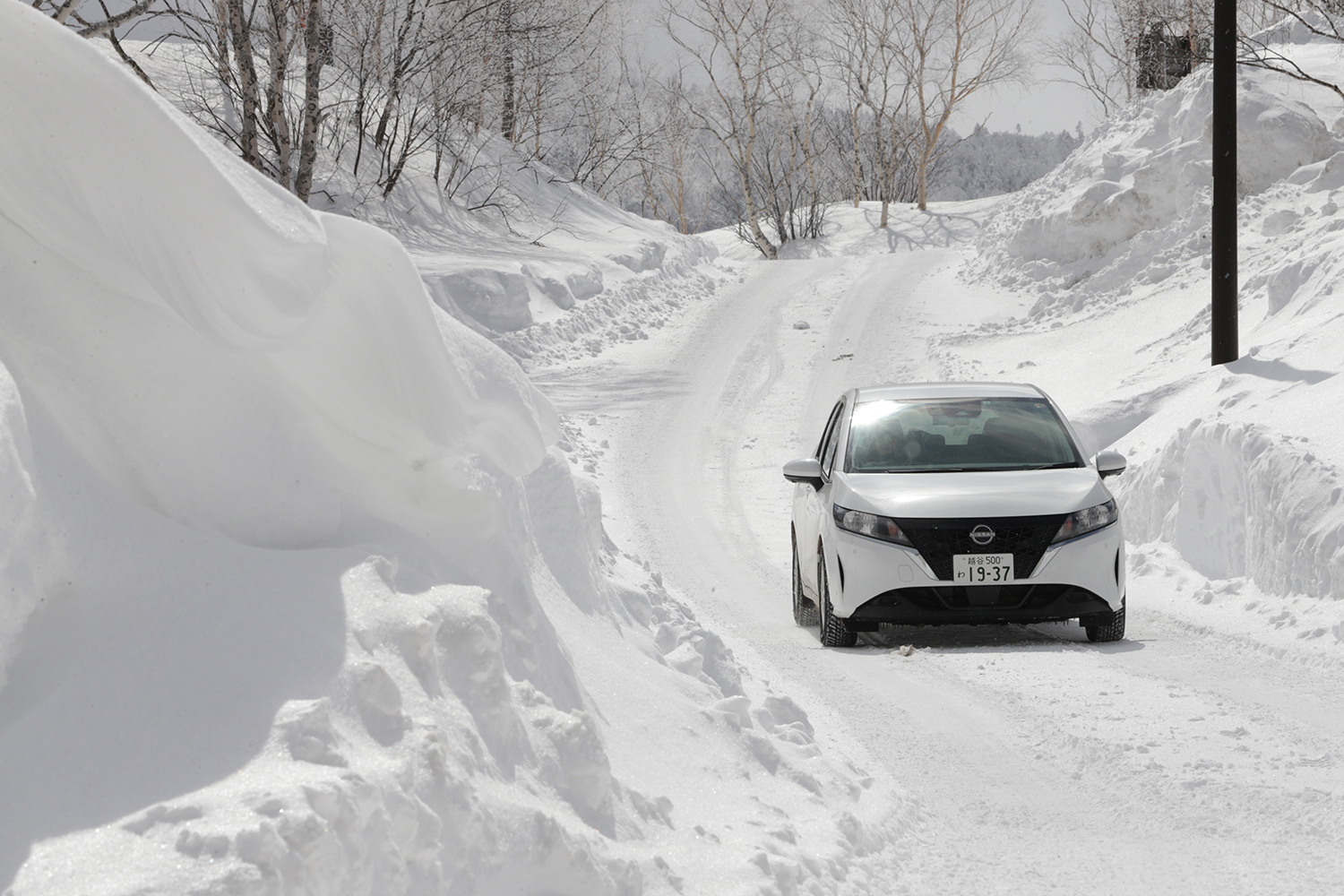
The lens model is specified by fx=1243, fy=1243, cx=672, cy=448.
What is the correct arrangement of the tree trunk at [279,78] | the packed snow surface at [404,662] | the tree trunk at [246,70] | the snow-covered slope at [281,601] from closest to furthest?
the snow-covered slope at [281,601] < the packed snow surface at [404,662] < the tree trunk at [246,70] < the tree trunk at [279,78]

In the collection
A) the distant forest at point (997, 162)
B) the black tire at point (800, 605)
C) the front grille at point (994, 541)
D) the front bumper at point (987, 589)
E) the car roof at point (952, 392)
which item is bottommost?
the black tire at point (800, 605)

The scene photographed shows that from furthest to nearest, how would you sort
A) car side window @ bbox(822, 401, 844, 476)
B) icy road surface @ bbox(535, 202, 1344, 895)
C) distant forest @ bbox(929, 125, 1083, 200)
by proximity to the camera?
1. distant forest @ bbox(929, 125, 1083, 200)
2. car side window @ bbox(822, 401, 844, 476)
3. icy road surface @ bbox(535, 202, 1344, 895)

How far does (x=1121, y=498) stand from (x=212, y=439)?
29.5ft

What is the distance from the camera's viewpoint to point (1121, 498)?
10781mm

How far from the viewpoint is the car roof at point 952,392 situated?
26.7ft

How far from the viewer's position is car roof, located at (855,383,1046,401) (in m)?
8.12

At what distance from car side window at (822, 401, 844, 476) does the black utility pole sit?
6.58m

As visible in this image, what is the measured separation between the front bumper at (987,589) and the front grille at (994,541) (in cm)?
4

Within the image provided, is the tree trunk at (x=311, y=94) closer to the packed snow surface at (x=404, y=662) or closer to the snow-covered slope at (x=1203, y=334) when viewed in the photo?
the snow-covered slope at (x=1203, y=334)

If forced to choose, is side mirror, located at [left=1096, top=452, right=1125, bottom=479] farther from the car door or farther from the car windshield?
the car door

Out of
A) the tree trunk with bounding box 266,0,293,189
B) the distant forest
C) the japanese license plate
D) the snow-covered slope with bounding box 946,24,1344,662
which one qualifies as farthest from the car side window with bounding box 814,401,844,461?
the distant forest

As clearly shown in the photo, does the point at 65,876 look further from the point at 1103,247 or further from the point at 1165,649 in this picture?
the point at 1103,247

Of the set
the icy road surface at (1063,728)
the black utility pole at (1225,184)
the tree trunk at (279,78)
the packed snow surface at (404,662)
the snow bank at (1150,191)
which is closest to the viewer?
the packed snow surface at (404,662)

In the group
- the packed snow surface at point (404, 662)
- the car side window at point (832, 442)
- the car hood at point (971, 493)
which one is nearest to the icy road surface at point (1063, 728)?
the packed snow surface at point (404, 662)
